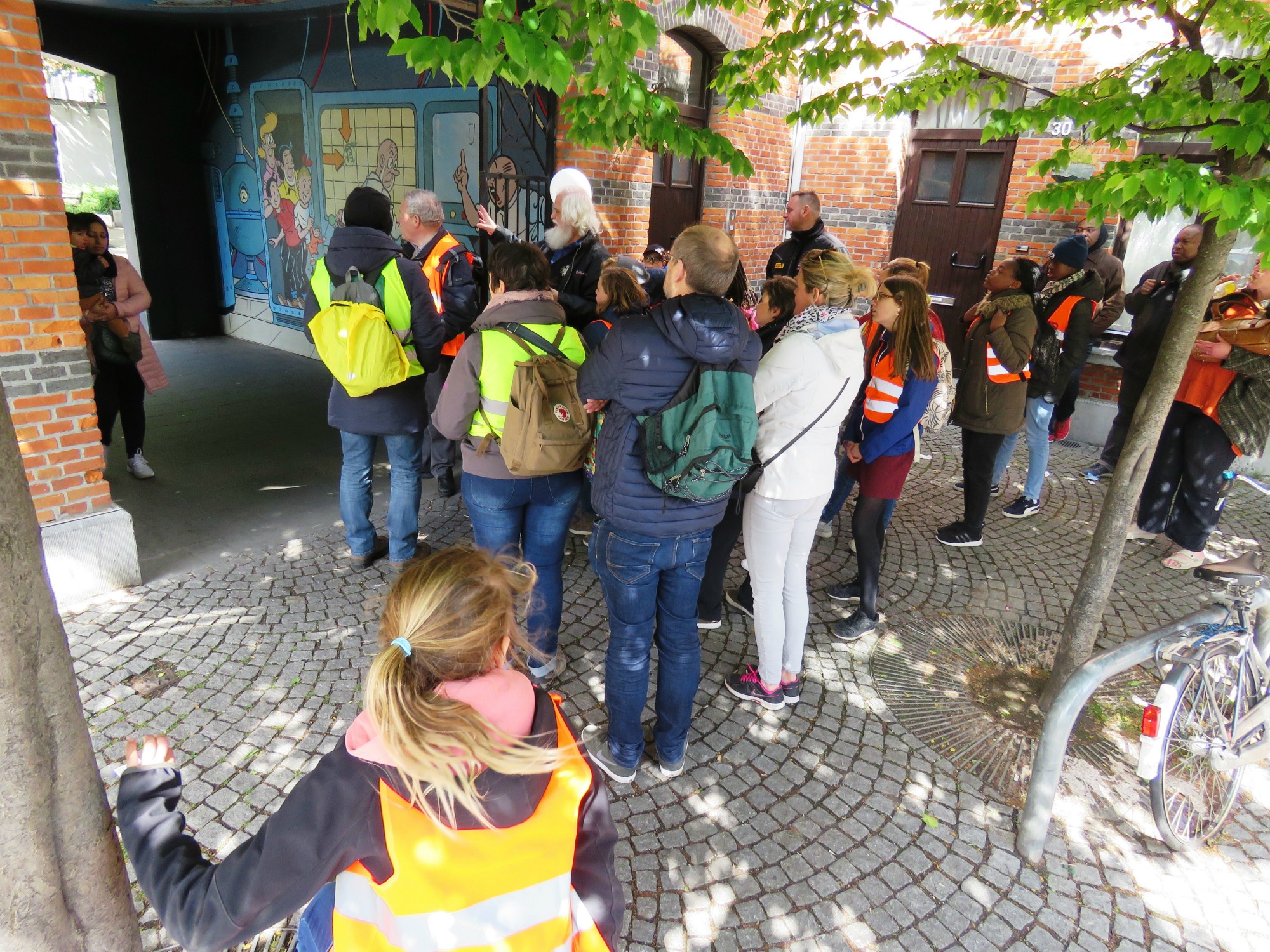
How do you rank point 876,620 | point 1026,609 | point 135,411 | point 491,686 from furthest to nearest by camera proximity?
point 135,411 < point 1026,609 < point 876,620 < point 491,686

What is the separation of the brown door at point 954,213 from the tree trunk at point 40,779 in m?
9.02

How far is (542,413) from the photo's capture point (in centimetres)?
315

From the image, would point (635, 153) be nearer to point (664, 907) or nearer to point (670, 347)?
point (670, 347)

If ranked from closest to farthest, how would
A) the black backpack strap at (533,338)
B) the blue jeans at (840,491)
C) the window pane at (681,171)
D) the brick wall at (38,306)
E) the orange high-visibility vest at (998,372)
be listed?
the black backpack strap at (533,338)
the brick wall at (38,306)
the blue jeans at (840,491)
the orange high-visibility vest at (998,372)
the window pane at (681,171)

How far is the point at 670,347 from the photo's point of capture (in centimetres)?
267

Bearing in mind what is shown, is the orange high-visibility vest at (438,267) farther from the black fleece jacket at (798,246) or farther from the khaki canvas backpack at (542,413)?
the black fleece jacket at (798,246)

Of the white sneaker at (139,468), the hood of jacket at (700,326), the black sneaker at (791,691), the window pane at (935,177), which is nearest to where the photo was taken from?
the hood of jacket at (700,326)

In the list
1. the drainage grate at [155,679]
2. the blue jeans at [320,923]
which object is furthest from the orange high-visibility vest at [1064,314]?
the drainage grate at [155,679]

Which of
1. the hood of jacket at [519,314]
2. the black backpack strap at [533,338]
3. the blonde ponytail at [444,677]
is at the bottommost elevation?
the blonde ponytail at [444,677]

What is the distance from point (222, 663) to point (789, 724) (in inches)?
106

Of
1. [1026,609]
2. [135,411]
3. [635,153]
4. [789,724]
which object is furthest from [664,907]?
[635,153]

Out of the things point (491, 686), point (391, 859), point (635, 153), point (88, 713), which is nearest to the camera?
point (391, 859)

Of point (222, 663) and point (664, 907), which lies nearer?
point (664, 907)

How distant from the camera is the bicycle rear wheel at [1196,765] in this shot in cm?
293
